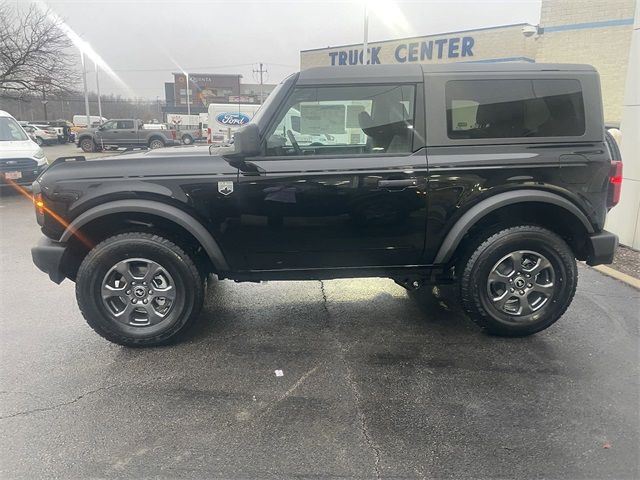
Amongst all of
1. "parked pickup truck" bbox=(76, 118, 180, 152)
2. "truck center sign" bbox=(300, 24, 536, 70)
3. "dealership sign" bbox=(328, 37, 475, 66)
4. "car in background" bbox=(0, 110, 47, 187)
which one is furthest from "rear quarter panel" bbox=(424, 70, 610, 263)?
"parked pickup truck" bbox=(76, 118, 180, 152)

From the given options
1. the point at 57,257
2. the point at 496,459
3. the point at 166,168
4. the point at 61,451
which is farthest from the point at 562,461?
the point at 57,257

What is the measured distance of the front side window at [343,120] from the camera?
11.0ft

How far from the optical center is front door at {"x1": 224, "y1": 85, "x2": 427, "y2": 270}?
3.32 metres

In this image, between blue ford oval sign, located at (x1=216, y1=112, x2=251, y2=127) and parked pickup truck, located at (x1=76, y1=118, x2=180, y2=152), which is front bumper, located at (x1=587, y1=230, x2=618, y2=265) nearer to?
parked pickup truck, located at (x1=76, y1=118, x2=180, y2=152)

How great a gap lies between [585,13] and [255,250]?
17162 millimetres

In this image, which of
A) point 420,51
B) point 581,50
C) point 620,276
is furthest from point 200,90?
point 620,276

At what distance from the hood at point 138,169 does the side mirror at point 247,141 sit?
182mm

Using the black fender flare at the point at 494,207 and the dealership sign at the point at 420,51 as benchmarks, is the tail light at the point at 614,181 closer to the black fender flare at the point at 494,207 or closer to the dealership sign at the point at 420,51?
the black fender flare at the point at 494,207

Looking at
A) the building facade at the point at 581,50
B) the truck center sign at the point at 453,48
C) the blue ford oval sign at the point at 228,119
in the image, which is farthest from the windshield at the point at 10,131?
the blue ford oval sign at the point at 228,119

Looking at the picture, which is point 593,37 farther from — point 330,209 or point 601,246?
point 330,209

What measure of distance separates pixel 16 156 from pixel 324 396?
1049cm

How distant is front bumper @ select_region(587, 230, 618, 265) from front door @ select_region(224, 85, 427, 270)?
1.33 meters

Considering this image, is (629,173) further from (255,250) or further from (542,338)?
(255,250)

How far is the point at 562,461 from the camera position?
2334mm
